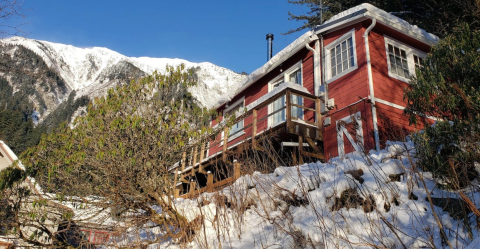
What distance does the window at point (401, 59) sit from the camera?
35.0 feet

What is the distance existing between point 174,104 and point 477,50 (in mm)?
4859

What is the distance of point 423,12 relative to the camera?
53.1 ft

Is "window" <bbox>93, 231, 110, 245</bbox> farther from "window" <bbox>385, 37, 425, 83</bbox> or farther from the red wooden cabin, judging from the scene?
"window" <bbox>385, 37, 425, 83</bbox>

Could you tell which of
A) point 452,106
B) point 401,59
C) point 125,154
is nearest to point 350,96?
point 401,59

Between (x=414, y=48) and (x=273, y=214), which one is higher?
(x=414, y=48)

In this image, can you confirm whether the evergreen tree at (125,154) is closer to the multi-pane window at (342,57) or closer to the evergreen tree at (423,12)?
the multi-pane window at (342,57)

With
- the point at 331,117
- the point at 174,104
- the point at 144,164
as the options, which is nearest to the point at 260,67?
the point at 331,117

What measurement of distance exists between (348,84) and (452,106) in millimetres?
5577

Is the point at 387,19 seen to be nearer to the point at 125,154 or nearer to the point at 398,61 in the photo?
the point at 398,61

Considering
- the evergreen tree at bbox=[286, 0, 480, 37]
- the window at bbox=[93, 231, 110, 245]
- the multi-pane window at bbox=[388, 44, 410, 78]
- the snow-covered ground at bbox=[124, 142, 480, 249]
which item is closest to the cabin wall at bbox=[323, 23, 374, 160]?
the multi-pane window at bbox=[388, 44, 410, 78]

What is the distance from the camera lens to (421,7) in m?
15.6

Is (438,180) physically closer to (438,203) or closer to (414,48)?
(438,203)

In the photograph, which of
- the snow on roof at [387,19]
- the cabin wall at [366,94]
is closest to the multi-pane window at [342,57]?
the cabin wall at [366,94]

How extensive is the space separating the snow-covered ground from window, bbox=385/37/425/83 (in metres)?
5.30
